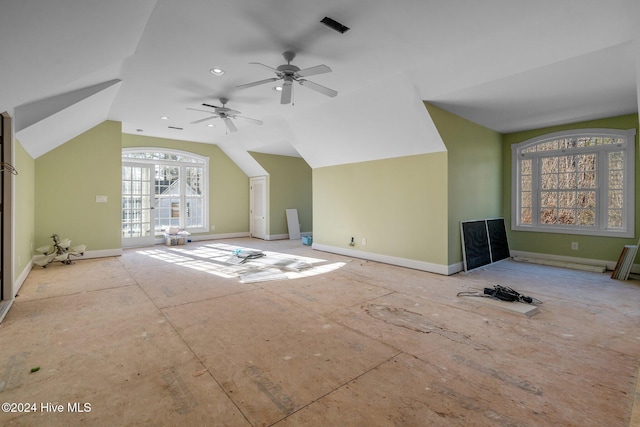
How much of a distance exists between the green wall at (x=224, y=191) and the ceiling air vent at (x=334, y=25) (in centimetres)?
680

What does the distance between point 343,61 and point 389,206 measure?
2.87 m

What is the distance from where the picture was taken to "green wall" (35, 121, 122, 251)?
5.60 m

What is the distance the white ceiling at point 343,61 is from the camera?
248cm

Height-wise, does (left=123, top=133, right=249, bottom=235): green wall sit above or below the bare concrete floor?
above

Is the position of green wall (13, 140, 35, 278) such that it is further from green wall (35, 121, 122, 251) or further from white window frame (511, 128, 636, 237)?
white window frame (511, 128, 636, 237)

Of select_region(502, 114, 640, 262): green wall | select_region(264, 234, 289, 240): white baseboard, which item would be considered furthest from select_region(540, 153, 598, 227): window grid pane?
select_region(264, 234, 289, 240): white baseboard

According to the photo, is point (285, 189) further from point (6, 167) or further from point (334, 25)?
point (334, 25)

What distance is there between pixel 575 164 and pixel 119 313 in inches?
299

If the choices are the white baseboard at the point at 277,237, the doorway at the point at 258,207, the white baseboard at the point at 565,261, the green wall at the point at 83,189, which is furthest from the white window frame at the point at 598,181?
the green wall at the point at 83,189

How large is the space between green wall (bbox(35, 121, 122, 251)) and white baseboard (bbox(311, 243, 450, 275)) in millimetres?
4634

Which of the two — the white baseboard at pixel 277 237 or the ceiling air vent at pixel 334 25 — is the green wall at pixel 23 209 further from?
the white baseboard at pixel 277 237

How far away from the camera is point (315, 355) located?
2.32m

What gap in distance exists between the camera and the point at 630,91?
3963mm

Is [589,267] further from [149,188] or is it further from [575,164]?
[149,188]
